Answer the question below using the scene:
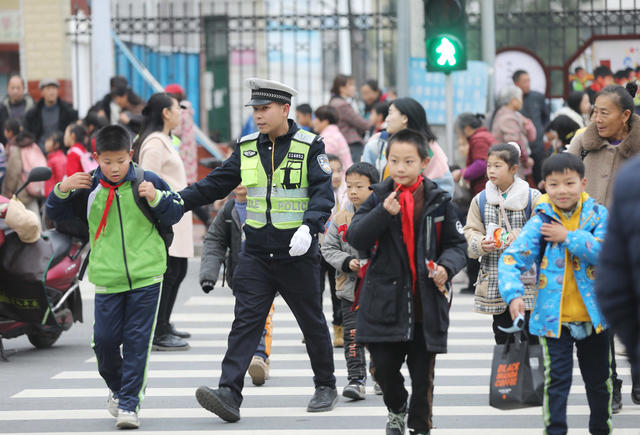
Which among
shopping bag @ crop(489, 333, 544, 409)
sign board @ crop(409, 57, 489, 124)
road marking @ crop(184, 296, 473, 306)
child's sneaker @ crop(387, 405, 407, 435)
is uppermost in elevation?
sign board @ crop(409, 57, 489, 124)

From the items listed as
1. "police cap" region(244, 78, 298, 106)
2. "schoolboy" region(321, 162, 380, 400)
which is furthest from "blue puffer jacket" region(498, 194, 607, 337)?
"schoolboy" region(321, 162, 380, 400)

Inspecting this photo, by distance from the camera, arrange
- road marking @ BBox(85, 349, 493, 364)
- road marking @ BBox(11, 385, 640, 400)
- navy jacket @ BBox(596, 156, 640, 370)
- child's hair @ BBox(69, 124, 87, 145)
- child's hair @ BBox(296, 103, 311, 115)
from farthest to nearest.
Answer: child's hair @ BBox(296, 103, 311, 115) < child's hair @ BBox(69, 124, 87, 145) < road marking @ BBox(85, 349, 493, 364) < road marking @ BBox(11, 385, 640, 400) < navy jacket @ BBox(596, 156, 640, 370)

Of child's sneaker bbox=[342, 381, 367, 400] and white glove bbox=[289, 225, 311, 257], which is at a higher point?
white glove bbox=[289, 225, 311, 257]

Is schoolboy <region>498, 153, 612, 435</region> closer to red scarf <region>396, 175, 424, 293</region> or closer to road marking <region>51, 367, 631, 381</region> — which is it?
red scarf <region>396, 175, 424, 293</region>

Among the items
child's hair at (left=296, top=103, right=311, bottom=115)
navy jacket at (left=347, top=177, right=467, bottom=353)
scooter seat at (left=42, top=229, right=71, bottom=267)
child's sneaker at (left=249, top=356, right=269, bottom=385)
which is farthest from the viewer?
child's hair at (left=296, top=103, right=311, bottom=115)

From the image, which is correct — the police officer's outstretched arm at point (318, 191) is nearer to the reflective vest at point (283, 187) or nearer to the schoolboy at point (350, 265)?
the reflective vest at point (283, 187)

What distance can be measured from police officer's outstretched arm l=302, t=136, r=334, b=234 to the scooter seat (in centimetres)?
324

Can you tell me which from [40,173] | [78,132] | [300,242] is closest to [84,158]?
[78,132]

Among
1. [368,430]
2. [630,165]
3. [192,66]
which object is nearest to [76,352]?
[368,430]

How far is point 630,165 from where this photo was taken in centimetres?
317

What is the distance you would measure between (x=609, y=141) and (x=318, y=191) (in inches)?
72.7

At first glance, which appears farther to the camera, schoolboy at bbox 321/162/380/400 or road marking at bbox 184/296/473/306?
road marking at bbox 184/296/473/306

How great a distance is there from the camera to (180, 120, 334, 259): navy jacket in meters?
6.75

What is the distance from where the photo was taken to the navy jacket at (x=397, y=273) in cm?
550
